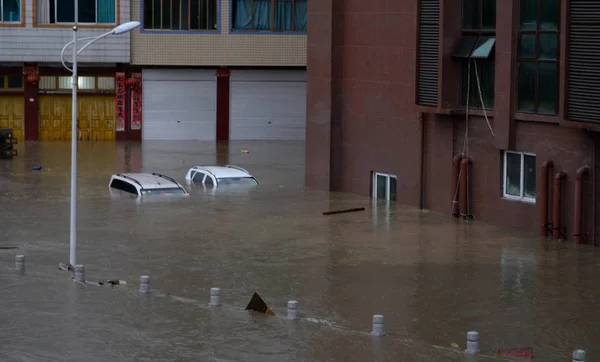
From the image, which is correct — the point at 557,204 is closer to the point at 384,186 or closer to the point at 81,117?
the point at 384,186

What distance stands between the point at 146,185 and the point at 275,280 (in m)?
13.7

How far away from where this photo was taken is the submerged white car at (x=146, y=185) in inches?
1606

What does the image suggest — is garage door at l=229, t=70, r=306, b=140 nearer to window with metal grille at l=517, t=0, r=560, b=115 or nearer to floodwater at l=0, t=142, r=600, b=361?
floodwater at l=0, t=142, r=600, b=361

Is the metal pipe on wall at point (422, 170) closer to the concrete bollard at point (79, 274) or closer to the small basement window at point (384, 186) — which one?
the small basement window at point (384, 186)

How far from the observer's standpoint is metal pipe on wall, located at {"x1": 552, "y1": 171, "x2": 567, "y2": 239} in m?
32.4

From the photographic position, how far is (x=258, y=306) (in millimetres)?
23828

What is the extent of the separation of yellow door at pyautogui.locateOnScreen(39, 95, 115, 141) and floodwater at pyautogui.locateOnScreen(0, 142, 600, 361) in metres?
13.7

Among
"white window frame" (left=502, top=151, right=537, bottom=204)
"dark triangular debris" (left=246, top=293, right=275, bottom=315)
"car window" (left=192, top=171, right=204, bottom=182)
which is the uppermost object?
"white window frame" (left=502, top=151, right=537, bottom=204)

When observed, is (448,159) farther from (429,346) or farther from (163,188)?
(429,346)

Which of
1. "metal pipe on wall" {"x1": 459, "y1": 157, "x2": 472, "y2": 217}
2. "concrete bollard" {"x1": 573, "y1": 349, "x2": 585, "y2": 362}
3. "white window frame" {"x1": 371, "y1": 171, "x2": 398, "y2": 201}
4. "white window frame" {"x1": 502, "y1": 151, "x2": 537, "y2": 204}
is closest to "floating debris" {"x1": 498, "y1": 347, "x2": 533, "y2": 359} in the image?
"concrete bollard" {"x1": 573, "y1": 349, "x2": 585, "y2": 362}

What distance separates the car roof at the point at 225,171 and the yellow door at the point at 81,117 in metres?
15.1

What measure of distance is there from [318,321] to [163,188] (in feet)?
60.8

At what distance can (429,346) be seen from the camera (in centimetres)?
2130

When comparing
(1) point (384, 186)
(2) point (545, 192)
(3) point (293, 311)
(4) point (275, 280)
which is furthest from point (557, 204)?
(3) point (293, 311)
